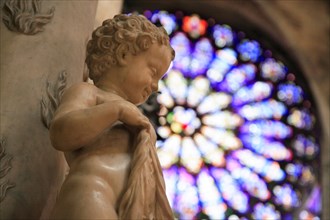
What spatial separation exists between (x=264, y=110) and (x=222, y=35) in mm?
1407

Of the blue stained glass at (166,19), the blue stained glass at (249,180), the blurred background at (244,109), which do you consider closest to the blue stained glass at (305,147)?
the blurred background at (244,109)

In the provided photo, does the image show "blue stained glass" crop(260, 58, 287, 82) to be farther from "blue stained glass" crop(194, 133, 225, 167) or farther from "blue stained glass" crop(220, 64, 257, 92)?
"blue stained glass" crop(194, 133, 225, 167)

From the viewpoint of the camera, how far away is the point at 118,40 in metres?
2.03

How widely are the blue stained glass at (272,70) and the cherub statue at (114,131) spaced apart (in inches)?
308

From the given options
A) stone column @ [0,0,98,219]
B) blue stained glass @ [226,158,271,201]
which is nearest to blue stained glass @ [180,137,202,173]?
blue stained glass @ [226,158,271,201]

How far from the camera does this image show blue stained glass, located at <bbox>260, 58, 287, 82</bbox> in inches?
388

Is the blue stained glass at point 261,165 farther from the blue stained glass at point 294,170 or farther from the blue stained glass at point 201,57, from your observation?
the blue stained glass at point 201,57

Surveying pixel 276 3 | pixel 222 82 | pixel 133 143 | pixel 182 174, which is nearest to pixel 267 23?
pixel 276 3

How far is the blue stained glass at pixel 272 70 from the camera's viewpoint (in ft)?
32.3

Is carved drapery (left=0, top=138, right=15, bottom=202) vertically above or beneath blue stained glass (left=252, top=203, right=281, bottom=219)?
above

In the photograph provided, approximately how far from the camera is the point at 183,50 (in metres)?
9.87

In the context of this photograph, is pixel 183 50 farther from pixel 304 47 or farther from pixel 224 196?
pixel 224 196

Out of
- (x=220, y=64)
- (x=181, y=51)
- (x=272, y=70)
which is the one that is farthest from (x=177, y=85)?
(x=272, y=70)

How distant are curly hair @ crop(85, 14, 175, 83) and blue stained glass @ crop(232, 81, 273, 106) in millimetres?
7419
